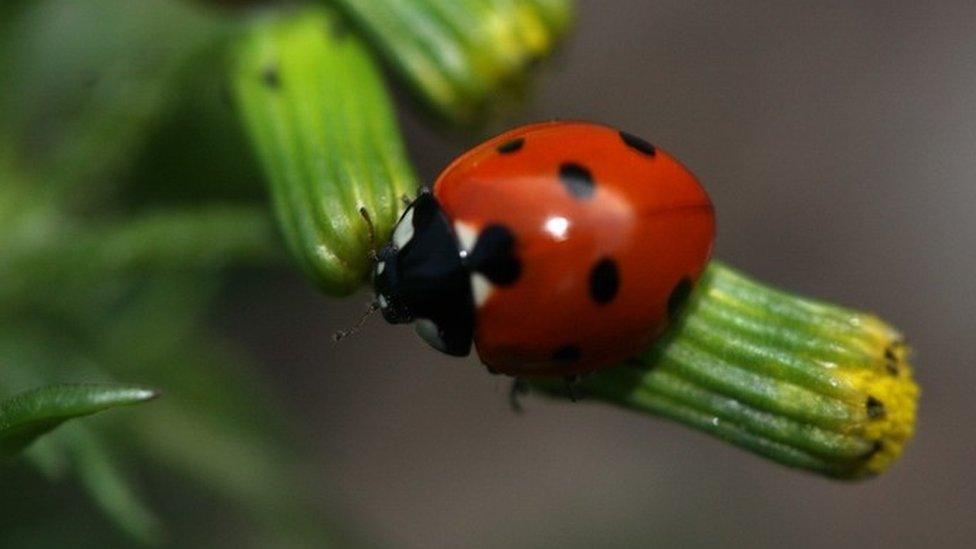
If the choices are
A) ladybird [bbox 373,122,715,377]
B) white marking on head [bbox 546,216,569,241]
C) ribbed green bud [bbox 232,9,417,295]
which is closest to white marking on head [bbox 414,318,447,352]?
ladybird [bbox 373,122,715,377]

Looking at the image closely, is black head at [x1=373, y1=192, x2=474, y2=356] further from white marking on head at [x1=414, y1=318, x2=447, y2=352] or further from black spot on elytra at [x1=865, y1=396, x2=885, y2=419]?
black spot on elytra at [x1=865, y1=396, x2=885, y2=419]

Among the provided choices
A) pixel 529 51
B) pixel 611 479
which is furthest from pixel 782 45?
pixel 529 51

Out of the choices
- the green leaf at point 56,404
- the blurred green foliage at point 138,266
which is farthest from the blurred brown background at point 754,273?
the green leaf at point 56,404

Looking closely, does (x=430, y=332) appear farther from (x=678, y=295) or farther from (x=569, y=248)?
(x=678, y=295)

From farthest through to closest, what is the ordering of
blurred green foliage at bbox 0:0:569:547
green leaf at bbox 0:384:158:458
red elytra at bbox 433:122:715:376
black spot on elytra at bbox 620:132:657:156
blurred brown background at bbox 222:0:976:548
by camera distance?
1. blurred brown background at bbox 222:0:976:548
2. blurred green foliage at bbox 0:0:569:547
3. black spot on elytra at bbox 620:132:657:156
4. red elytra at bbox 433:122:715:376
5. green leaf at bbox 0:384:158:458

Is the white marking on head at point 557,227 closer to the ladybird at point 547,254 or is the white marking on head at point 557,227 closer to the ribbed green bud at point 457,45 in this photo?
the ladybird at point 547,254

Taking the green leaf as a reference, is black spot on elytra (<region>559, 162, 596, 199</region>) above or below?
above
